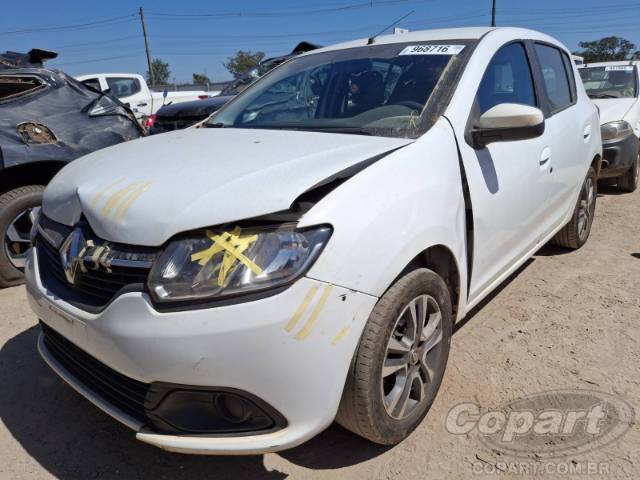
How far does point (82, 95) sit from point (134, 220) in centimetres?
336

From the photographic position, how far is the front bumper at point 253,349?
5.08ft

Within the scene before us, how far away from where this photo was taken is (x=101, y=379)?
191 centimetres

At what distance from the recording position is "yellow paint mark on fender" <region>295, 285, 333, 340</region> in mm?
1578

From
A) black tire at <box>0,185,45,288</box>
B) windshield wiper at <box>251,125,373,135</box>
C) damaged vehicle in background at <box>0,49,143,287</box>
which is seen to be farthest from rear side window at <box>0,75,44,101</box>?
windshield wiper at <box>251,125,373,135</box>

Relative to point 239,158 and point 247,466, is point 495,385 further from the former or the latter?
point 239,158

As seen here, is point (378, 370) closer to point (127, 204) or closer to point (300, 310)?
point (300, 310)

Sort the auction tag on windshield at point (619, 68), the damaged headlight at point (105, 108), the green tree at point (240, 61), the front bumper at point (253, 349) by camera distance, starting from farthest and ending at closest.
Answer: the green tree at point (240, 61) → the auction tag on windshield at point (619, 68) → the damaged headlight at point (105, 108) → the front bumper at point (253, 349)

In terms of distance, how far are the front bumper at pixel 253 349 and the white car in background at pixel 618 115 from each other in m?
5.27

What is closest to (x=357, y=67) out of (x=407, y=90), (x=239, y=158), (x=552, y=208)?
(x=407, y=90)

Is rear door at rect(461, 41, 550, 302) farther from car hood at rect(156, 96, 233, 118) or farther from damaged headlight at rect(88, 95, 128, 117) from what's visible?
car hood at rect(156, 96, 233, 118)

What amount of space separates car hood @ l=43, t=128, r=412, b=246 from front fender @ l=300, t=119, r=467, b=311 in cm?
10

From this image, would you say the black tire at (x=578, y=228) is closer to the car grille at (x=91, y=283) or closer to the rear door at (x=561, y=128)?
the rear door at (x=561, y=128)

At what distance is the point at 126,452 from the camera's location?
2.15 meters

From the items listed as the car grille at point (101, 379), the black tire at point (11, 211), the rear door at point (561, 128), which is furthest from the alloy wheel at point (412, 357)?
the black tire at point (11, 211)
